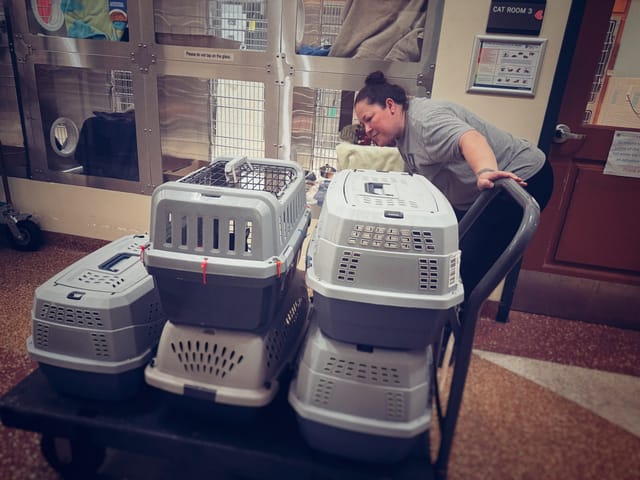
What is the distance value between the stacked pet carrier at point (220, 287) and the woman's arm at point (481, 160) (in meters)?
0.53

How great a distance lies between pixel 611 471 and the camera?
4.72 feet

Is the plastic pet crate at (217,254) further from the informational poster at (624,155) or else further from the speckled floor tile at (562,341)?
the informational poster at (624,155)

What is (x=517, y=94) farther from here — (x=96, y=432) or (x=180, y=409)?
(x=96, y=432)

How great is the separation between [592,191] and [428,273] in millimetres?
1727

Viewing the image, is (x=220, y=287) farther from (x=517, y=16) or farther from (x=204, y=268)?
(x=517, y=16)

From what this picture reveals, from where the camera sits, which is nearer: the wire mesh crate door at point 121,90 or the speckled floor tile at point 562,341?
the speckled floor tile at point 562,341

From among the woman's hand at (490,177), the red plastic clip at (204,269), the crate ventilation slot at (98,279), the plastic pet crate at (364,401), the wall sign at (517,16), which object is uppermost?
the wall sign at (517,16)

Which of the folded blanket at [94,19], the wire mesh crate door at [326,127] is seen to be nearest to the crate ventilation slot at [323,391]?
the wire mesh crate door at [326,127]

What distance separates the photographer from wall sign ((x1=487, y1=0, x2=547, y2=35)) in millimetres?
1925

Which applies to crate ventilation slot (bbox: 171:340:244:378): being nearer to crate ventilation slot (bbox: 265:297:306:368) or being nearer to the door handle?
crate ventilation slot (bbox: 265:297:306:368)

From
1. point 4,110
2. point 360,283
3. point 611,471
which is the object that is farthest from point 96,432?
point 4,110

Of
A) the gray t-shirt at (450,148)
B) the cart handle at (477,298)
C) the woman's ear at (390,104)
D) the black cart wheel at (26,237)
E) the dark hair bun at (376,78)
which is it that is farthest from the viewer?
the black cart wheel at (26,237)

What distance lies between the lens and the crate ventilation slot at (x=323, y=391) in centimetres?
106

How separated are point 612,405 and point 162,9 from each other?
278 cm
